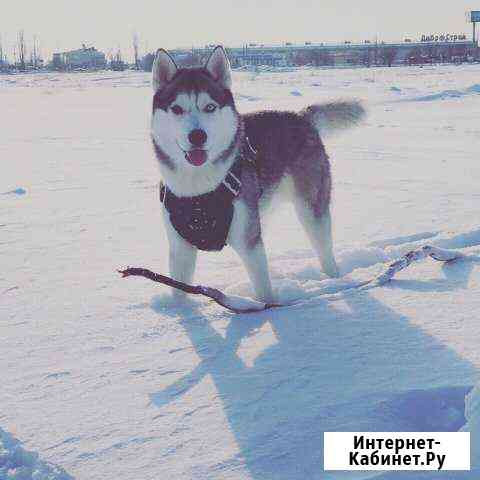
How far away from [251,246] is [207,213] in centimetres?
28

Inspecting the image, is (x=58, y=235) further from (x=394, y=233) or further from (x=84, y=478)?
(x=84, y=478)

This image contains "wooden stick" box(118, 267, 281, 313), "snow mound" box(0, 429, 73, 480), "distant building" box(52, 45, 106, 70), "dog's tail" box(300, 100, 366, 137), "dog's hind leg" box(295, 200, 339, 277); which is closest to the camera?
"snow mound" box(0, 429, 73, 480)

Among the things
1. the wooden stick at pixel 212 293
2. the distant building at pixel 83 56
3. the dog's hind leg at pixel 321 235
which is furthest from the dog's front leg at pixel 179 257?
the distant building at pixel 83 56

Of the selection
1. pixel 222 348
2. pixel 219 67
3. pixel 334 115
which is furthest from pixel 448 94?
pixel 222 348

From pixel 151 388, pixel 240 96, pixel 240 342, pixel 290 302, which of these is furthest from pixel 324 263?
pixel 240 96

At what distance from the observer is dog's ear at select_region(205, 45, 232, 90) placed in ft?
10.3

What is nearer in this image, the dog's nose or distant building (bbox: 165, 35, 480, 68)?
the dog's nose

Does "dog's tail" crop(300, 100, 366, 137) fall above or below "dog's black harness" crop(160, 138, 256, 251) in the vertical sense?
above

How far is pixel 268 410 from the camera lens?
197 centimetres

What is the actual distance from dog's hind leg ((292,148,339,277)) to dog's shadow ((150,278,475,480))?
2.50 feet

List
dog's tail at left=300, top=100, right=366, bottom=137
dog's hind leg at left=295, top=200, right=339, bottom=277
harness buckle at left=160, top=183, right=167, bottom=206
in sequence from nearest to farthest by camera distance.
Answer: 1. harness buckle at left=160, top=183, right=167, bottom=206
2. dog's hind leg at left=295, top=200, right=339, bottom=277
3. dog's tail at left=300, top=100, right=366, bottom=137

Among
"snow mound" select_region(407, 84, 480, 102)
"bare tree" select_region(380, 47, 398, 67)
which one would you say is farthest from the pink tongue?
"bare tree" select_region(380, 47, 398, 67)

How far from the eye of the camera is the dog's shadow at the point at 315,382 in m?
1.78

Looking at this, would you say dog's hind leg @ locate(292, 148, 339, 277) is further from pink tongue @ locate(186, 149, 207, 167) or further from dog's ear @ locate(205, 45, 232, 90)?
pink tongue @ locate(186, 149, 207, 167)
